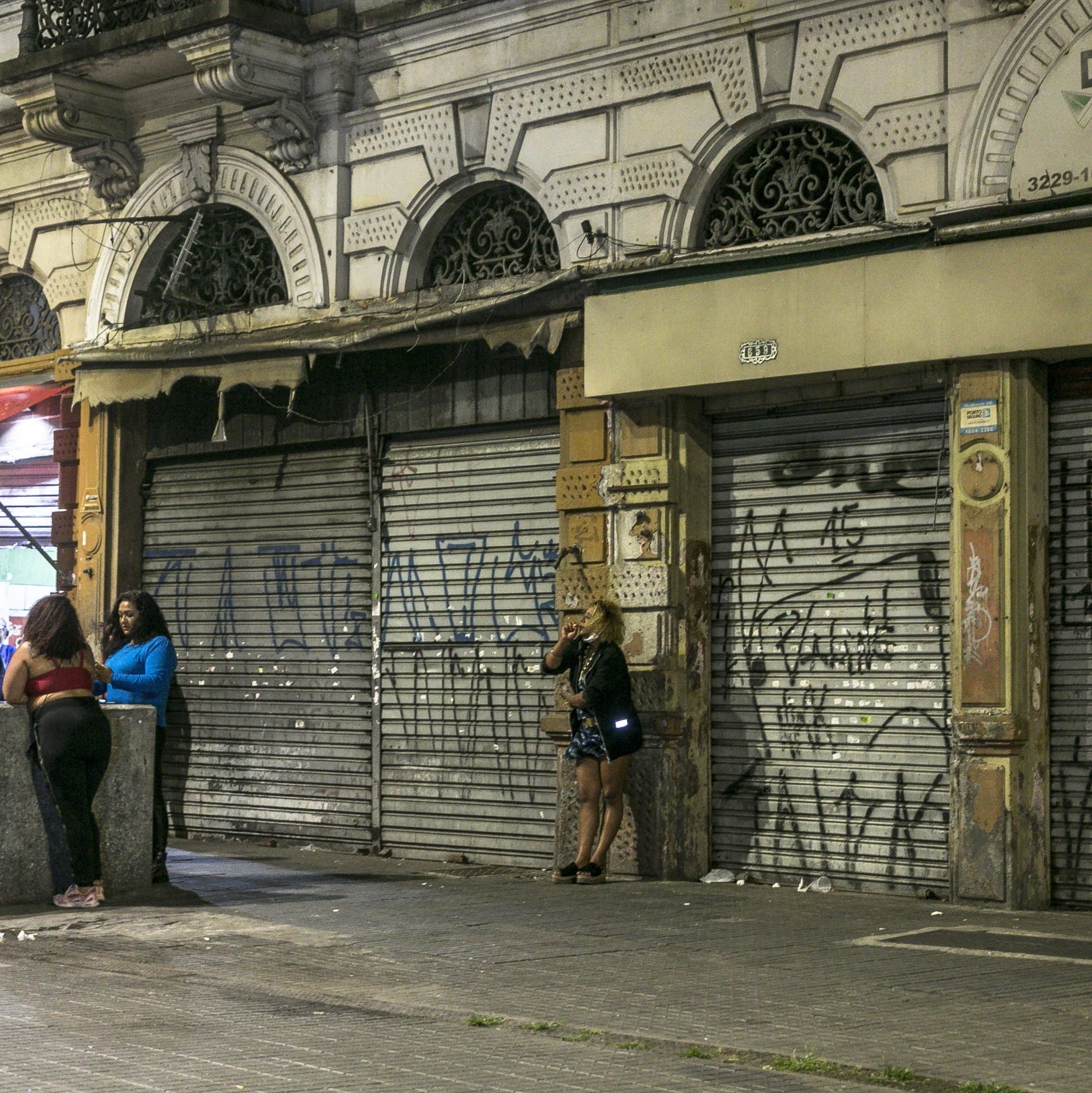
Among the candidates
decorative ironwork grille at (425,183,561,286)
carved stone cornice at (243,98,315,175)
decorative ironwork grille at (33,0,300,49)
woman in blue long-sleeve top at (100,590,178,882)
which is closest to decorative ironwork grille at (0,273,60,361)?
decorative ironwork grille at (33,0,300,49)

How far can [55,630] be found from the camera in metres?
10.4

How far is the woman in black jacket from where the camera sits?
11383 millimetres

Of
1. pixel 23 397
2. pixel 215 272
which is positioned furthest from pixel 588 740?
pixel 23 397

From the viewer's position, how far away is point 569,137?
12.6m

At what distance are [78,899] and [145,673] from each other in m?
1.54

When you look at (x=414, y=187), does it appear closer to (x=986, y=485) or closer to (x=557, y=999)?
(x=986, y=485)

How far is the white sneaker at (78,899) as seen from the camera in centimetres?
1034

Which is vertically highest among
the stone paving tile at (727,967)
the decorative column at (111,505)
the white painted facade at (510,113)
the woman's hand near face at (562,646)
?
the white painted facade at (510,113)

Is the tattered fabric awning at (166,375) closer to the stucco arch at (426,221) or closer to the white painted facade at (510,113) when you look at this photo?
the white painted facade at (510,113)

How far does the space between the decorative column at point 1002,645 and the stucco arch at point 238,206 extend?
214 inches

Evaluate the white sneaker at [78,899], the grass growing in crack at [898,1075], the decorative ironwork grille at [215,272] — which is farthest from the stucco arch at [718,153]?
the grass growing in crack at [898,1075]

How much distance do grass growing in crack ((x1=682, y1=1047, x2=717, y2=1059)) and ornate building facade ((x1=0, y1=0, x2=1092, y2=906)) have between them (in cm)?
410

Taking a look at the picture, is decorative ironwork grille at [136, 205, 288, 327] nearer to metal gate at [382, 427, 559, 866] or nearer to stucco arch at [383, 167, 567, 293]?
stucco arch at [383, 167, 567, 293]

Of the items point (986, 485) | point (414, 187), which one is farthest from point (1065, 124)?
point (414, 187)
